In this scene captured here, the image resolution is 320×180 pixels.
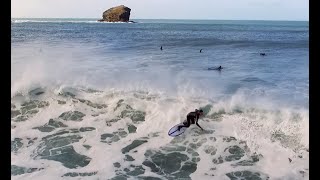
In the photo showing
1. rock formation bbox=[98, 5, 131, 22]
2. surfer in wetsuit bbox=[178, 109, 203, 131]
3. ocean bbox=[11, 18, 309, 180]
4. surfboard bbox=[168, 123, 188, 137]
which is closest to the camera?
ocean bbox=[11, 18, 309, 180]

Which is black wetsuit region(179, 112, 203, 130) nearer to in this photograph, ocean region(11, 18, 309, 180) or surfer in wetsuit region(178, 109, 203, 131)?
surfer in wetsuit region(178, 109, 203, 131)

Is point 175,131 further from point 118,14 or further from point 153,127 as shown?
point 118,14

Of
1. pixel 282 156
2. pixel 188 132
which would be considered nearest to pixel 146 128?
pixel 188 132

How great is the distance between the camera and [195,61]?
85.1ft

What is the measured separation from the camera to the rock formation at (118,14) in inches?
4131

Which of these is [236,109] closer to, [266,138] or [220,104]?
[220,104]

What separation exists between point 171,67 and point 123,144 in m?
13.7

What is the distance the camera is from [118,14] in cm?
10469

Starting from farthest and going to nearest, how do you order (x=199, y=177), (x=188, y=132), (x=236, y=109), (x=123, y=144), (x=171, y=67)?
(x=171, y=67) < (x=236, y=109) < (x=188, y=132) < (x=123, y=144) < (x=199, y=177)

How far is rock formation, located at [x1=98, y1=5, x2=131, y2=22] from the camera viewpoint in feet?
344

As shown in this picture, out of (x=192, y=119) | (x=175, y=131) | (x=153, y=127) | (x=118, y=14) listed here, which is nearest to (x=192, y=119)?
(x=192, y=119)

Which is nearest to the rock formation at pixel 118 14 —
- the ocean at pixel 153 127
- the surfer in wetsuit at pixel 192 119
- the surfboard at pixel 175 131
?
the ocean at pixel 153 127

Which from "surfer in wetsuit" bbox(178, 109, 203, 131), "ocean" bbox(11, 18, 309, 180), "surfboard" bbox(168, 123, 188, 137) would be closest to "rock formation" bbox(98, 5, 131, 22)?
"ocean" bbox(11, 18, 309, 180)

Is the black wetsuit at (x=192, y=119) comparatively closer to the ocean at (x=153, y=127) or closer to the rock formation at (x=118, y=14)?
the ocean at (x=153, y=127)
